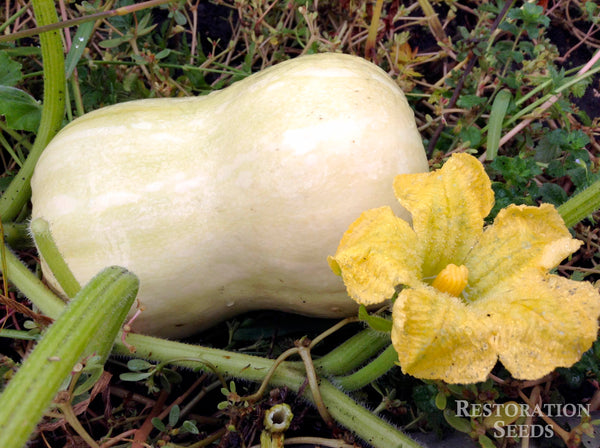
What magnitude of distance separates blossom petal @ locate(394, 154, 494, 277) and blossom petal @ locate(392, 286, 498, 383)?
17 cm

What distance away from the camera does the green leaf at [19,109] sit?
161 cm

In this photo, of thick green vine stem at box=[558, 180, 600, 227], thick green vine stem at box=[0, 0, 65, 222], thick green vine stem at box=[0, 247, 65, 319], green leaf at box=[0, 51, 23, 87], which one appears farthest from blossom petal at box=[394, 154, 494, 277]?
green leaf at box=[0, 51, 23, 87]

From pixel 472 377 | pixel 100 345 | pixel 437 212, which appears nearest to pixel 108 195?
pixel 100 345

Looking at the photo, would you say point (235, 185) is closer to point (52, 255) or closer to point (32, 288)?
point (52, 255)

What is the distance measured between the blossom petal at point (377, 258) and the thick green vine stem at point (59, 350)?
1.44ft

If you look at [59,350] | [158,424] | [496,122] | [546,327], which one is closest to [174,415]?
[158,424]

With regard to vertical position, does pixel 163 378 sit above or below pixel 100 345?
below

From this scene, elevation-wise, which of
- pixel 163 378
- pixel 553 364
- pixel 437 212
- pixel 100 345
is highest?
pixel 437 212

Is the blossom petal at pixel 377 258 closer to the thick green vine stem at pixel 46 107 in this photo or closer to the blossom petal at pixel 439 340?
the blossom petal at pixel 439 340

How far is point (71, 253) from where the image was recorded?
56.9 inches

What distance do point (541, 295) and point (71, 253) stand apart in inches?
41.5

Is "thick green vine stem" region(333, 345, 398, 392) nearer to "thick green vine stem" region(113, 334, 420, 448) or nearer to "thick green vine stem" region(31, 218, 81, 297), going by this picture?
"thick green vine stem" region(113, 334, 420, 448)

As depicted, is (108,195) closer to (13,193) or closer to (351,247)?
(13,193)

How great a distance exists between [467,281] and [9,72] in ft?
4.39
